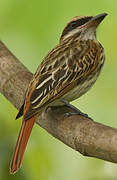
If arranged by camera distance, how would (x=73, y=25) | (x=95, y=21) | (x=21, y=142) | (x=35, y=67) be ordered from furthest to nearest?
1. (x=73, y=25)
2. (x=95, y=21)
3. (x=35, y=67)
4. (x=21, y=142)

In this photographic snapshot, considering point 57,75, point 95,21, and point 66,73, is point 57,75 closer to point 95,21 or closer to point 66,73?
point 66,73

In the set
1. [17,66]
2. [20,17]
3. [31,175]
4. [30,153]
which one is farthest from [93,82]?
[31,175]

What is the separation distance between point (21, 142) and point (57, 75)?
0.55m

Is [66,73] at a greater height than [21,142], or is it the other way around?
[21,142]

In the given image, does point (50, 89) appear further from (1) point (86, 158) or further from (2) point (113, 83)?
(1) point (86, 158)

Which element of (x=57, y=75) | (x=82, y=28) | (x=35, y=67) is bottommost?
(x=82, y=28)

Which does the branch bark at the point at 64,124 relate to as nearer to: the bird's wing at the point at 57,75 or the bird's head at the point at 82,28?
the bird's wing at the point at 57,75

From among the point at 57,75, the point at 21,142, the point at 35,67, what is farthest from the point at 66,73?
the point at 21,142

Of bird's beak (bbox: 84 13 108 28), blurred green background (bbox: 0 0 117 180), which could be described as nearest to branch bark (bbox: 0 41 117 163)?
blurred green background (bbox: 0 0 117 180)

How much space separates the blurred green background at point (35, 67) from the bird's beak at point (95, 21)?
122 millimetres

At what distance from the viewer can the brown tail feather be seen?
2098 millimetres

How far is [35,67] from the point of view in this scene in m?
2.69

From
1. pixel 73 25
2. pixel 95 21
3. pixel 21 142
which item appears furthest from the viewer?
pixel 73 25

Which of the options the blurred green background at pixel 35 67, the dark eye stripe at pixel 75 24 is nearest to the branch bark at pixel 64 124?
the blurred green background at pixel 35 67
